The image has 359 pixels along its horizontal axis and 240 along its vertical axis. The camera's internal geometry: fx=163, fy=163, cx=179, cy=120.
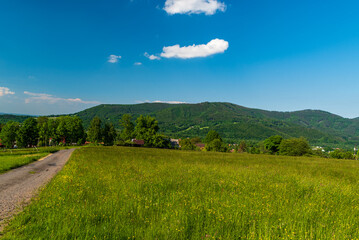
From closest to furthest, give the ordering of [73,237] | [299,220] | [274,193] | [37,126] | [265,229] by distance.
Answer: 1. [73,237]
2. [265,229]
3. [299,220]
4. [274,193]
5. [37,126]

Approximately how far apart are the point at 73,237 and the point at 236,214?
4894mm

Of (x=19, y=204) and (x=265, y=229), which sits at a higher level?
(x=265, y=229)

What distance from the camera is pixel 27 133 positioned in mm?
68500

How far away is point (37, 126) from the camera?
71.8 metres

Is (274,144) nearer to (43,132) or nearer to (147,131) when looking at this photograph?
(147,131)

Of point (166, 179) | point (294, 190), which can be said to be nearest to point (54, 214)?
point (166, 179)

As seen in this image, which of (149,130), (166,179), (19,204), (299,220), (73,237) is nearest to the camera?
(73,237)

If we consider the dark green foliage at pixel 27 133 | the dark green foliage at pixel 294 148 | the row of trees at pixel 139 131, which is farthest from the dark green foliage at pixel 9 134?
the dark green foliage at pixel 294 148

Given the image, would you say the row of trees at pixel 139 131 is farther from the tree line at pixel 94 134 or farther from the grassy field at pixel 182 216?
the grassy field at pixel 182 216

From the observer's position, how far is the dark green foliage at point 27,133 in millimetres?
67000

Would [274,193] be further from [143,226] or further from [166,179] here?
[143,226]

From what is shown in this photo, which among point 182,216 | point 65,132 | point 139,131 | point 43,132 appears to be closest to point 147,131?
point 139,131

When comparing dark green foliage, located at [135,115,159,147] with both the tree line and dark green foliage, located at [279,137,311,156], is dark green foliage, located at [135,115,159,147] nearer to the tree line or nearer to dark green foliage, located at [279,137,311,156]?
the tree line

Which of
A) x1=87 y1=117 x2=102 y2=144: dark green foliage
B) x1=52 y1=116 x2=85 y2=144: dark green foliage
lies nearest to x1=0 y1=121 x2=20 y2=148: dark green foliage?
x1=52 y1=116 x2=85 y2=144: dark green foliage
